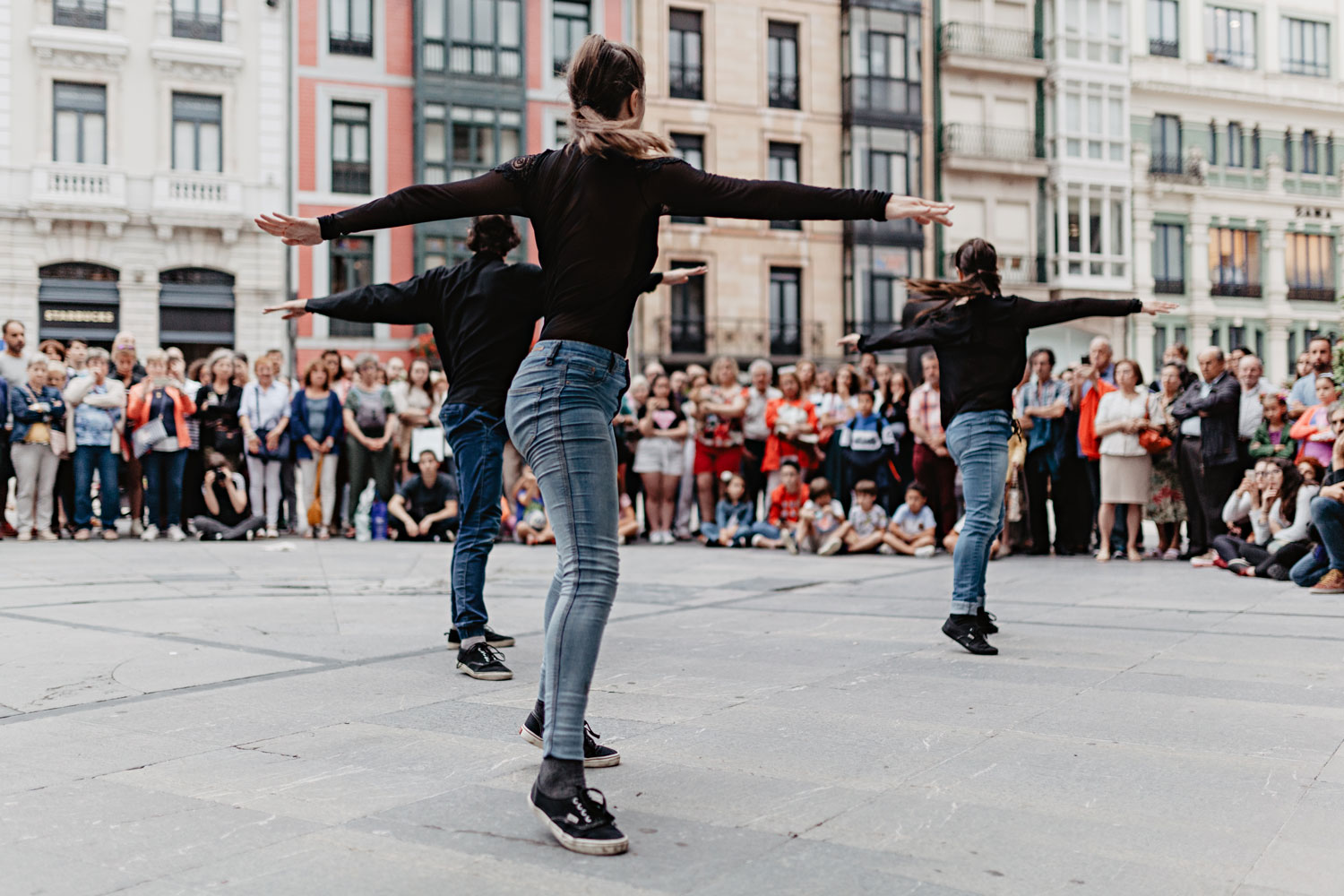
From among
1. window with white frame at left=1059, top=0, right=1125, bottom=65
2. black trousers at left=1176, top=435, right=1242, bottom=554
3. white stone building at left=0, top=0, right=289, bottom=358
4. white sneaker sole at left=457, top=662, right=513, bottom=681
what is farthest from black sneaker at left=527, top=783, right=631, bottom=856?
window with white frame at left=1059, top=0, right=1125, bottom=65

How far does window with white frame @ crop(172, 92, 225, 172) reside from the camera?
2697 centimetres

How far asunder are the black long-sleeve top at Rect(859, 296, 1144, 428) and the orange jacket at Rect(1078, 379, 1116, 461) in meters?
5.60

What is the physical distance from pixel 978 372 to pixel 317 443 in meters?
8.84

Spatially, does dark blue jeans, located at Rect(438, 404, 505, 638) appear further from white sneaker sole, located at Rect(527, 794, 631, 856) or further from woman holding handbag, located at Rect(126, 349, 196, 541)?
woman holding handbag, located at Rect(126, 349, 196, 541)

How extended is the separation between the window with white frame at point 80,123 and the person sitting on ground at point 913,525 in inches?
842

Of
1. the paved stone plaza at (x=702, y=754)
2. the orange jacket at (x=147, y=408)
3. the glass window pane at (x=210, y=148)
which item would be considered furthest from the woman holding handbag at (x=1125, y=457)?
the glass window pane at (x=210, y=148)

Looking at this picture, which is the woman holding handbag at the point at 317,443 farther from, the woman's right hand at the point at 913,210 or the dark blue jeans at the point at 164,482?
the woman's right hand at the point at 913,210

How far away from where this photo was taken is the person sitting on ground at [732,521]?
42.5ft

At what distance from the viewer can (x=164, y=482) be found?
12.9 metres

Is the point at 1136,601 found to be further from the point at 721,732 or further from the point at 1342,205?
the point at 1342,205

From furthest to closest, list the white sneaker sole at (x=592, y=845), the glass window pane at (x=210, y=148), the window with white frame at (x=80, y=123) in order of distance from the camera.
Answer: the glass window pane at (x=210, y=148)
the window with white frame at (x=80, y=123)
the white sneaker sole at (x=592, y=845)

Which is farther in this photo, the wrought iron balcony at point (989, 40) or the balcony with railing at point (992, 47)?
the wrought iron balcony at point (989, 40)

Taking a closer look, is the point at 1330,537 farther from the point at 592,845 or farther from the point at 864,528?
the point at 592,845

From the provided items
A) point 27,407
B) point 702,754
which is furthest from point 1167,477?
point 27,407
